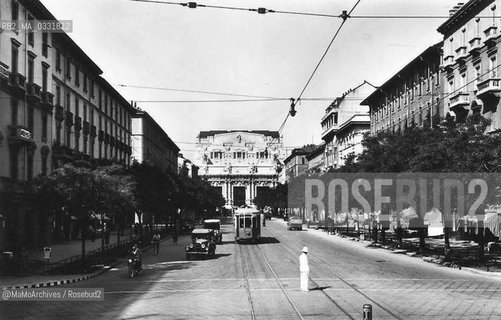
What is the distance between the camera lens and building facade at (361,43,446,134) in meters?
51.8

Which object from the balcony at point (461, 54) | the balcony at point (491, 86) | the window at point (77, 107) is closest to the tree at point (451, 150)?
the balcony at point (491, 86)

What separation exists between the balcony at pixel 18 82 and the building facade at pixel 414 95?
1066 inches

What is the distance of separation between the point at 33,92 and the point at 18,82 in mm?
2460

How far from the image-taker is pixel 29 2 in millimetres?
37812

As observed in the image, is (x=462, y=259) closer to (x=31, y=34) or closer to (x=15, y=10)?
(x=15, y=10)

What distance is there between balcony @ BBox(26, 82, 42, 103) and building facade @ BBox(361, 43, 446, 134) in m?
26.5

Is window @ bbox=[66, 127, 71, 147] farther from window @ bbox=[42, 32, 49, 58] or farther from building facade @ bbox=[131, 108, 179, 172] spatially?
building facade @ bbox=[131, 108, 179, 172]

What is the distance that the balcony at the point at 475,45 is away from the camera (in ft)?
139

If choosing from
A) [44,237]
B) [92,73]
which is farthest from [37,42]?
[92,73]

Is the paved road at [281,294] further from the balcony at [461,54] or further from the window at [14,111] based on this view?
the balcony at [461,54]

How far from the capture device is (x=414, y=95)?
58656mm

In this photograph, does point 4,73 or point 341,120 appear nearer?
point 4,73

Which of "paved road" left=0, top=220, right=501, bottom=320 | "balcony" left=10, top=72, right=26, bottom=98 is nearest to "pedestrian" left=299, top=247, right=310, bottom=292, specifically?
"paved road" left=0, top=220, right=501, bottom=320

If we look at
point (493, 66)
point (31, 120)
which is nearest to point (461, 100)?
point (493, 66)
